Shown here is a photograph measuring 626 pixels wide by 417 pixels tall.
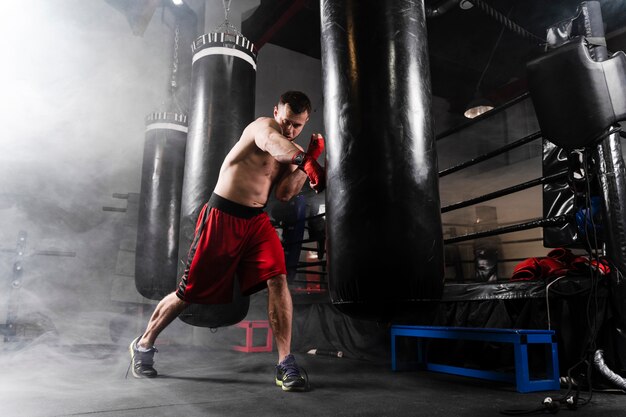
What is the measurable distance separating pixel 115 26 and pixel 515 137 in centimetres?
649

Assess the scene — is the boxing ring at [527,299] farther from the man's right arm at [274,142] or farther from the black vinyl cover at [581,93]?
the man's right arm at [274,142]

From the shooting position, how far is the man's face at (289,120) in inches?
70.2

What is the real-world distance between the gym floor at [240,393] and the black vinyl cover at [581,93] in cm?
89

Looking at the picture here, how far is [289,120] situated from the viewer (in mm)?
1795

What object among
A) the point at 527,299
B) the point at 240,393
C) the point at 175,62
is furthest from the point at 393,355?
the point at 175,62

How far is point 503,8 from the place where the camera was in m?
5.77

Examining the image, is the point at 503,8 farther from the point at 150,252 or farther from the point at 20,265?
the point at 20,265

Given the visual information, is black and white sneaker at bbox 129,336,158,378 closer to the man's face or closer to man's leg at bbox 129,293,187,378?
man's leg at bbox 129,293,187,378

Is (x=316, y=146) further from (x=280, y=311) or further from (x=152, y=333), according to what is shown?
(x=152, y=333)

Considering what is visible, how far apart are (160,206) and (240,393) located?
198cm

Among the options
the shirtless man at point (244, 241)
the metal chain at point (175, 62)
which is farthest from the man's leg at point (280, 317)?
the metal chain at point (175, 62)

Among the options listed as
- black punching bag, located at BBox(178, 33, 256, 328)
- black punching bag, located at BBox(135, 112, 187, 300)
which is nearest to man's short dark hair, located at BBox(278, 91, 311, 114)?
black punching bag, located at BBox(178, 33, 256, 328)

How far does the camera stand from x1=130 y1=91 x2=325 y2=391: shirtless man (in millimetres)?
1811

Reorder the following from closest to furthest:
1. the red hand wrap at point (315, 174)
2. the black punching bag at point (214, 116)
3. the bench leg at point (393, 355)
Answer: the red hand wrap at point (315, 174)
the bench leg at point (393, 355)
the black punching bag at point (214, 116)
